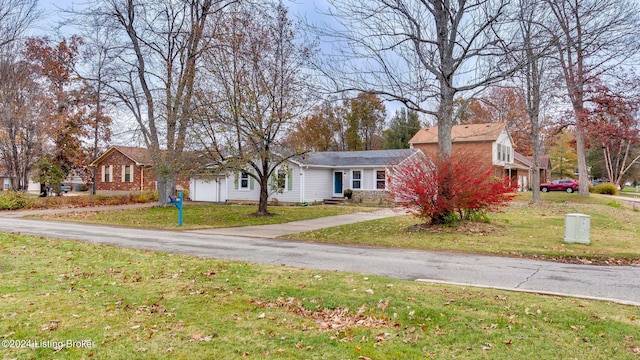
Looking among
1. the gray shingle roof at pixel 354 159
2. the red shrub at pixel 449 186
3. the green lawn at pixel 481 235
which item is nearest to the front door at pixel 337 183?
the gray shingle roof at pixel 354 159

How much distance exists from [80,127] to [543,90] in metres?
36.4

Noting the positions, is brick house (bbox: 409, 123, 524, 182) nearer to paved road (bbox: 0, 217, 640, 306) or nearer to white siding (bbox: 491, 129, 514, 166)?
white siding (bbox: 491, 129, 514, 166)

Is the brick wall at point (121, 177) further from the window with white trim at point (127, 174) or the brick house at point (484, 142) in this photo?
the brick house at point (484, 142)

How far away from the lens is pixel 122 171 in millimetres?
39125

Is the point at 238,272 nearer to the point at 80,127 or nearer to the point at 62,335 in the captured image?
the point at 62,335

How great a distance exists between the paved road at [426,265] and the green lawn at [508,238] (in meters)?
0.87

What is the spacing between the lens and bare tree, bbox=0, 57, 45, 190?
25.8m

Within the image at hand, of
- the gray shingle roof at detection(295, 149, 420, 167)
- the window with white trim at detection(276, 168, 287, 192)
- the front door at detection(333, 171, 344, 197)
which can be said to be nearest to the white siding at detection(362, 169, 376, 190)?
the gray shingle roof at detection(295, 149, 420, 167)

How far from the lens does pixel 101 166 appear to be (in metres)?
40.8

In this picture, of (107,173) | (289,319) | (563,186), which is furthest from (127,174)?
(563,186)

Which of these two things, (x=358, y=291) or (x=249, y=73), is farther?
(x=249, y=73)

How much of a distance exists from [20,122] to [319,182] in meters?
19.9

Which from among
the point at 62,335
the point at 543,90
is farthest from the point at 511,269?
the point at 543,90

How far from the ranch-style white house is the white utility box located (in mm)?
16520
